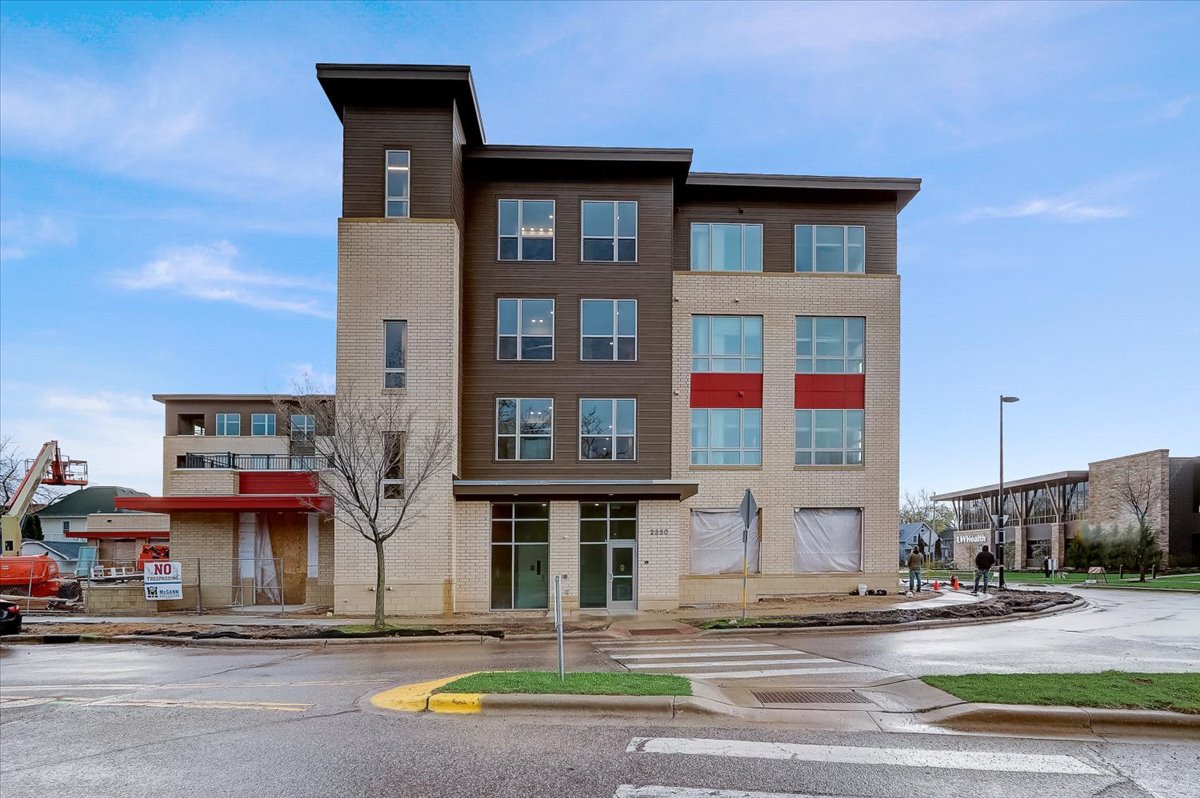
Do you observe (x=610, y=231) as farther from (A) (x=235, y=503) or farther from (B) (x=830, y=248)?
(A) (x=235, y=503)

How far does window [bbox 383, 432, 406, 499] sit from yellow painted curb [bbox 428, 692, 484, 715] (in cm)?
1536

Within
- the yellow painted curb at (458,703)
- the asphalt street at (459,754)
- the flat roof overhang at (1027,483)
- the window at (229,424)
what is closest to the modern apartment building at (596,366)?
the asphalt street at (459,754)

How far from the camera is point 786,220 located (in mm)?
30016

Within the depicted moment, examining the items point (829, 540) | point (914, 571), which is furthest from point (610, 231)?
point (914, 571)

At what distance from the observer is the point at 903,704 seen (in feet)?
32.3

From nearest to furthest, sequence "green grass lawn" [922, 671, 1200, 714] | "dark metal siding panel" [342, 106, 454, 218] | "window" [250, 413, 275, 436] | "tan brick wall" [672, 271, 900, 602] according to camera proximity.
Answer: "green grass lawn" [922, 671, 1200, 714] < "dark metal siding panel" [342, 106, 454, 218] < "tan brick wall" [672, 271, 900, 602] < "window" [250, 413, 275, 436]

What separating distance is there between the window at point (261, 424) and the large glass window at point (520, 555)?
122ft

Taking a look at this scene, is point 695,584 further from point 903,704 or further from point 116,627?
point 903,704

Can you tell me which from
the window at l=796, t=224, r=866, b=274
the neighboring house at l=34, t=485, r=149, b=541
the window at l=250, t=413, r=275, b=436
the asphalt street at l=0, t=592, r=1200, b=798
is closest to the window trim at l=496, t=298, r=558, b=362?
the window at l=796, t=224, r=866, b=274

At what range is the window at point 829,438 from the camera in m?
29.8

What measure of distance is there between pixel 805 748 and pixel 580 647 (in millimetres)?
9332

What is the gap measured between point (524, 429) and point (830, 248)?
12043 millimetres

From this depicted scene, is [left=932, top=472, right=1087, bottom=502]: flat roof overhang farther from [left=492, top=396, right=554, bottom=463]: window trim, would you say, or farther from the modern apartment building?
[left=492, top=396, right=554, bottom=463]: window trim

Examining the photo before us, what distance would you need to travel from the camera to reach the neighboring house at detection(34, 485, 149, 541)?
251ft
